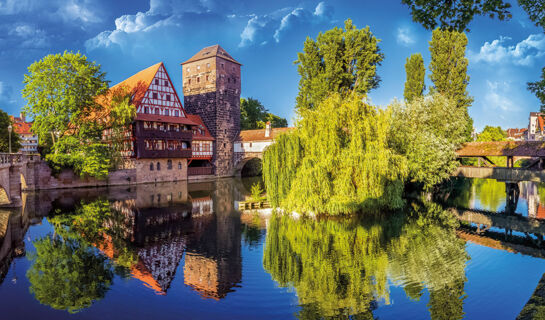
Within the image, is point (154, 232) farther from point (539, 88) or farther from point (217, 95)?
point (217, 95)

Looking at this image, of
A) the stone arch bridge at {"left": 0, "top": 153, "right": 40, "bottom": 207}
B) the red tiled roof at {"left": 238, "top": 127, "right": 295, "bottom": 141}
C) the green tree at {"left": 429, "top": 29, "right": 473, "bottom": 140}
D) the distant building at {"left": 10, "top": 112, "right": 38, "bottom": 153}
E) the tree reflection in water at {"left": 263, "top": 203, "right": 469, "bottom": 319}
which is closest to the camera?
the tree reflection in water at {"left": 263, "top": 203, "right": 469, "bottom": 319}

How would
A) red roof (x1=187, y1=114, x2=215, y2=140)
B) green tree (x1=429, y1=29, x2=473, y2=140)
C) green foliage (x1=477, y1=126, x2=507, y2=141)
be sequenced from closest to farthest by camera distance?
green tree (x1=429, y1=29, x2=473, y2=140) < red roof (x1=187, y1=114, x2=215, y2=140) < green foliage (x1=477, y1=126, x2=507, y2=141)

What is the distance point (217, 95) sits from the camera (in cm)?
4081

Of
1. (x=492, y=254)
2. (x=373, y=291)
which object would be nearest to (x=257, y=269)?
(x=373, y=291)

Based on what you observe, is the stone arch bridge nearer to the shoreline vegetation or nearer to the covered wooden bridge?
the shoreline vegetation

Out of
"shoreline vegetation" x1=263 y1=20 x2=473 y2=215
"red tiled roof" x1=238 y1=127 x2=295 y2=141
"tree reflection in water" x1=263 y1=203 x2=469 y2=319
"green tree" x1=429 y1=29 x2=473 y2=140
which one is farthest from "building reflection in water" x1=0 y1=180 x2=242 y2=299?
"green tree" x1=429 y1=29 x2=473 y2=140

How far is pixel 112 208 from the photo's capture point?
2103 centimetres

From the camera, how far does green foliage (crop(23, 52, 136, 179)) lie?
2792 cm

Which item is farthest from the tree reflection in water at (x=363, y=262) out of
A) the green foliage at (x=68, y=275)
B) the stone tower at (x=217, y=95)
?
the stone tower at (x=217, y=95)

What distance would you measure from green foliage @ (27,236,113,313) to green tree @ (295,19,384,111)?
64.8 feet

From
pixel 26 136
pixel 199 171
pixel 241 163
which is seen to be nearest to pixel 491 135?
pixel 241 163

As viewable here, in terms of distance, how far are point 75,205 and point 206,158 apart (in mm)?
19724

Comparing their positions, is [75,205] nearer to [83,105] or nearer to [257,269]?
[83,105]

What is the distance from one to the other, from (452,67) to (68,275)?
108 feet
